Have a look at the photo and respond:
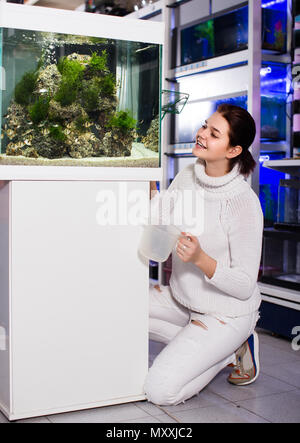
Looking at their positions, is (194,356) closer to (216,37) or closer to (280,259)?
(280,259)

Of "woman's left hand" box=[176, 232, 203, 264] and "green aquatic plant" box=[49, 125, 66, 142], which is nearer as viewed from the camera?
"green aquatic plant" box=[49, 125, 66, 142]

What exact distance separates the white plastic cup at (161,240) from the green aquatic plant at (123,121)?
414 mm

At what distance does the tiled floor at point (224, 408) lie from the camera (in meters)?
2.28

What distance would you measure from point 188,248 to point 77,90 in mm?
763

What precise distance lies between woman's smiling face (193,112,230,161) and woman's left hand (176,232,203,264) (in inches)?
15.9

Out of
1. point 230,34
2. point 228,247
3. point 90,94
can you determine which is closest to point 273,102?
point 230,34

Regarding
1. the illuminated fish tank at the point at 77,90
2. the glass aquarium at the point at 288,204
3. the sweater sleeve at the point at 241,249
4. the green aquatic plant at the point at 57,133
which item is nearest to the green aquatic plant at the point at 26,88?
the illuminated fish tank at the point at 77,90

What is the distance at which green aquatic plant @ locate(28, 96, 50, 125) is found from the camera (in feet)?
6.99

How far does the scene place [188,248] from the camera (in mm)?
2322

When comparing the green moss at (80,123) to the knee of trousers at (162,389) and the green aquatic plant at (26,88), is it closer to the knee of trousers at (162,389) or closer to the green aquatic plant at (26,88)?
the green aquatic plant at (26,88)

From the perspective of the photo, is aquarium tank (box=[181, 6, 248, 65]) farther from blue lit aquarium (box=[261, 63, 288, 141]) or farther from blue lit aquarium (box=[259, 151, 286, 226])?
blue lit aquarium (box=[259, 151, 286, 226])

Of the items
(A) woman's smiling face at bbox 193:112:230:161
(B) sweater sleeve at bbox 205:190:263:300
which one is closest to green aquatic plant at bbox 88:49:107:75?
(A) woman's smiling face at bbox 193:112:230:161
